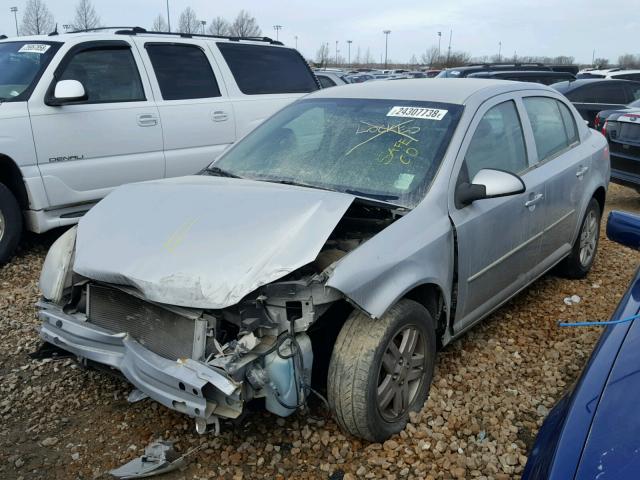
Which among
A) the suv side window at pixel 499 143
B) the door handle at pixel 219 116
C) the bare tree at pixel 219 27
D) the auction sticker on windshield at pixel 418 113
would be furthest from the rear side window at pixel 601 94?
the bare tree at pixel 219 27

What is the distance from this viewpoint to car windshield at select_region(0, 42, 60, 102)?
5.36 m

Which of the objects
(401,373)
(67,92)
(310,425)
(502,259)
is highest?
(67,92)

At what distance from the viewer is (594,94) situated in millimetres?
11000

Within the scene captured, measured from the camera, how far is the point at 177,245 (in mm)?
2801

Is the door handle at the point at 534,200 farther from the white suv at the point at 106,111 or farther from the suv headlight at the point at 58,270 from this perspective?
the suv headlight at the point at 58,270

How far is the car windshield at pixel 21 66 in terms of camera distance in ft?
17.6

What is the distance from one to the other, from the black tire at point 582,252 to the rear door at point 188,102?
141 inches

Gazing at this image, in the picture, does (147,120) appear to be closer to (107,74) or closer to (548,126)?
(107,74)

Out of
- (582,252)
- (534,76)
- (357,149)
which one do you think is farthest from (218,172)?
(534,76)

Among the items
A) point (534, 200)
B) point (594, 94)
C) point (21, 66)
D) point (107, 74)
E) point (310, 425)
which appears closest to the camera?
point (310, 425)

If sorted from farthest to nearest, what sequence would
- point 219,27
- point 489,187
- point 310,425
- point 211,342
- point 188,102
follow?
1. point 219,27
2. point 188,102
3. point 489,187
4. point 310,425
5. point 211,342

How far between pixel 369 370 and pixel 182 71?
186 inches

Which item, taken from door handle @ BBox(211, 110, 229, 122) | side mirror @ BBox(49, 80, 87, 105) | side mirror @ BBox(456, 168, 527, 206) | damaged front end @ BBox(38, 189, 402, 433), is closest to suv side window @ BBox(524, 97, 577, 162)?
side mirror @ BBox(456, 168, 527, 206)

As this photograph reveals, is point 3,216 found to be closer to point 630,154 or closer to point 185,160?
point 185,160
